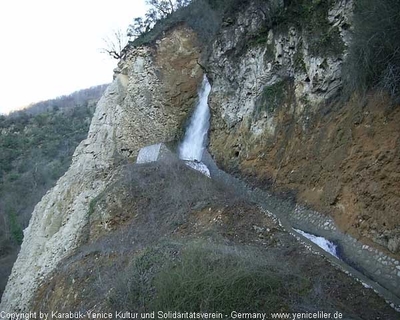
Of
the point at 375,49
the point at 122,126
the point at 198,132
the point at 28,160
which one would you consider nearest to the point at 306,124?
the point at 375,49

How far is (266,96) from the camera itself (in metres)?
14.6

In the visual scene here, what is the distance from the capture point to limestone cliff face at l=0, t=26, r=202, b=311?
1872 centimetres

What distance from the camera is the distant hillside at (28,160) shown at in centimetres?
3739

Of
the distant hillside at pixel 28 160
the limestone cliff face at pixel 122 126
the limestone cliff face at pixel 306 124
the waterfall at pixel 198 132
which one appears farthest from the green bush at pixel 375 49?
the distant hillside at pixel 28 160

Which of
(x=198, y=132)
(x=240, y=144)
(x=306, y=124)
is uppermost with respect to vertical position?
(x=306, y=124)

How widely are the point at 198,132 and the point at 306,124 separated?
927 centimetres

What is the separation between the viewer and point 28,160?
4959 cm

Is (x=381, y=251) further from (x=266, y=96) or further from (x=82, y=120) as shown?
(x=82, y=120)

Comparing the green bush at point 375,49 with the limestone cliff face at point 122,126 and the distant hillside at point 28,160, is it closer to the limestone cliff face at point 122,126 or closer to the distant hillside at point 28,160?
the limestone cliff face at point 122,126

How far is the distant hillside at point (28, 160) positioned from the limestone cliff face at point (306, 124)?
2315cm

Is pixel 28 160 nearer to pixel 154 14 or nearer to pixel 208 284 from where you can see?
pixel 154 14

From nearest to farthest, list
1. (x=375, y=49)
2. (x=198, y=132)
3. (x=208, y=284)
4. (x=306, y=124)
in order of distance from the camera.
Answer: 1. (x=208, y=284)
2. (x=375, y=49)
3. (x=306, y=124)
4. (x=198, y=132)

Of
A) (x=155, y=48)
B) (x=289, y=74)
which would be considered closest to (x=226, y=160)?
(x=289, y=74)

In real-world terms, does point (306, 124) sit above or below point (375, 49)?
below
